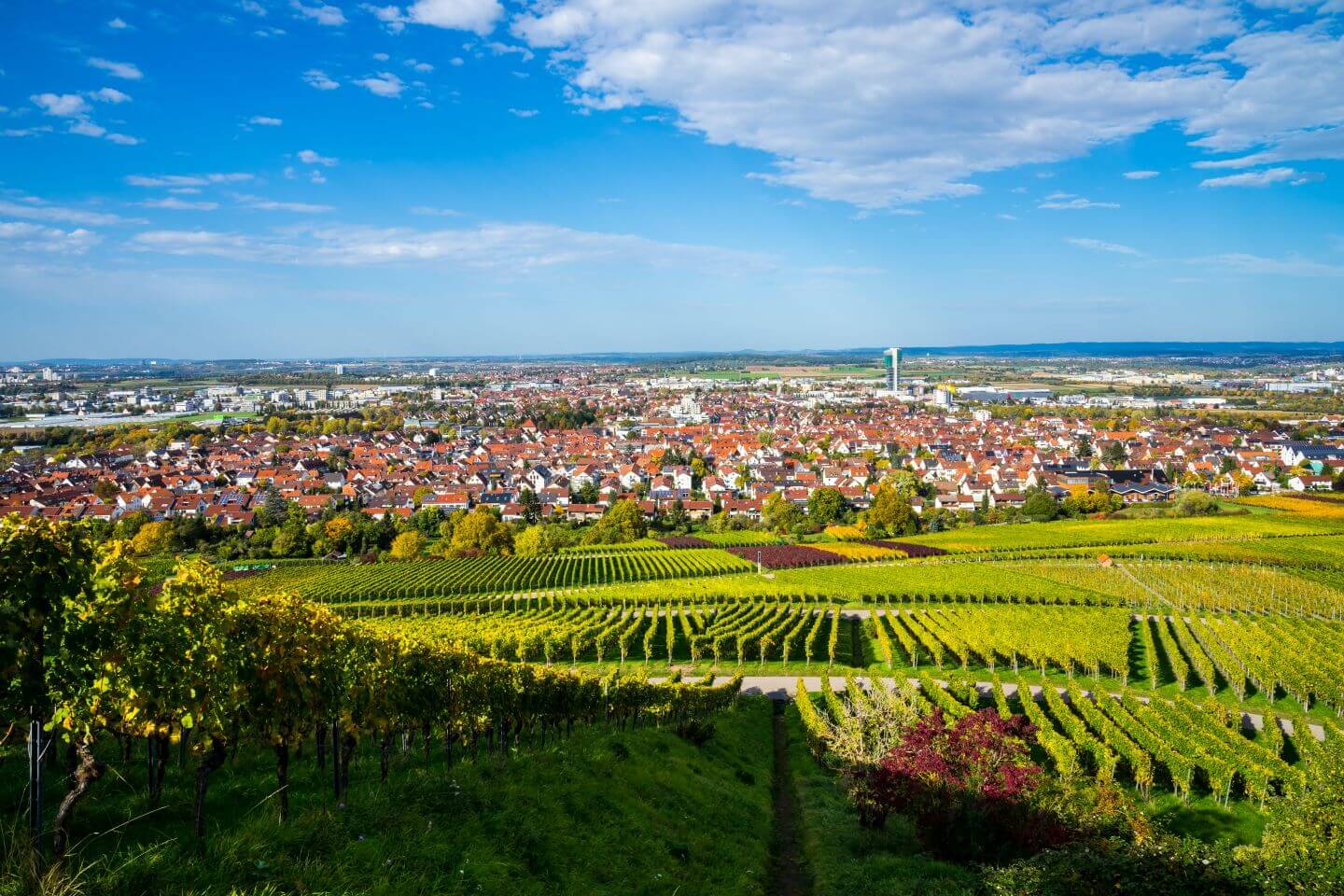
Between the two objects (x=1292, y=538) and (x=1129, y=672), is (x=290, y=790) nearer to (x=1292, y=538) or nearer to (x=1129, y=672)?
(x=1129, y=672)

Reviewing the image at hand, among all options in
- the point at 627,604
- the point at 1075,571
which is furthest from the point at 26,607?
the point at 1075,571

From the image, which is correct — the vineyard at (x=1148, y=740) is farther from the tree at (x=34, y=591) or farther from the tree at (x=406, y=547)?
the tree at (x=406, y=547)

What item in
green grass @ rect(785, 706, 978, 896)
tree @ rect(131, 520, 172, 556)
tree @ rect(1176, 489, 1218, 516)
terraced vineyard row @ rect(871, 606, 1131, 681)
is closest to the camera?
green grass @ rect(785, 706, 978, 896)

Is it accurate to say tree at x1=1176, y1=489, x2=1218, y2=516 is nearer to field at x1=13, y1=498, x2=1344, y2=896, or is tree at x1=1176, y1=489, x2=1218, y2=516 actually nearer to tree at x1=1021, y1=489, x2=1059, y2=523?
tree at x1=1021, y1=489, x2=1059, y2=523

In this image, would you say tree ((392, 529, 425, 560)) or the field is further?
tree ((392, 529, 425, 560))

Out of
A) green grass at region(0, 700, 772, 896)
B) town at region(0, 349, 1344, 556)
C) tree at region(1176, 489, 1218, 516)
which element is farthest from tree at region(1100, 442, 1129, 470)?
green grass at region(0, 700, 772, 896)

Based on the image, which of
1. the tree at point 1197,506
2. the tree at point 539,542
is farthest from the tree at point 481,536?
the tree at point 1197,506
